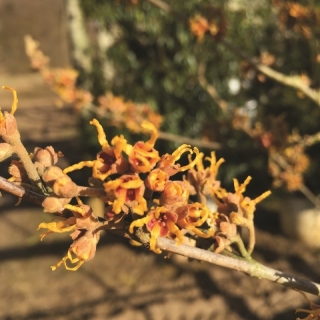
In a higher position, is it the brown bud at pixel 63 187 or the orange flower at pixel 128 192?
the orange flower at pixel 128 192

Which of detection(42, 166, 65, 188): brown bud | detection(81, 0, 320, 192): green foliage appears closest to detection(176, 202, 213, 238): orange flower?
detection(42, 166, 65, 188): brown bud

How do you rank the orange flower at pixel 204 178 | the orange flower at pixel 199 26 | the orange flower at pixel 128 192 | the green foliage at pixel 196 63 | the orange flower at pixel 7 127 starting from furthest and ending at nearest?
the green foliage at pixel 196 63, the orange flower at pixel 199 26, the orange flower at pixel 204 178, the orange flower at pixel 7 127, the orange flower at pixel 128 192

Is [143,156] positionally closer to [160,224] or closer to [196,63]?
[160,224]

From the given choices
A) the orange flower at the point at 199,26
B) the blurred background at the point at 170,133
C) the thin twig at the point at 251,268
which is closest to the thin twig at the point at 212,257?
the thin twig at the point at 251,268

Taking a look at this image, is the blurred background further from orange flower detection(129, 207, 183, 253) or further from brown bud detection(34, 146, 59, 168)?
orange flower detection(129, 207, 183, 253)

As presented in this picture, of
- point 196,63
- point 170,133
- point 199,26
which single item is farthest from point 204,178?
point 196,63

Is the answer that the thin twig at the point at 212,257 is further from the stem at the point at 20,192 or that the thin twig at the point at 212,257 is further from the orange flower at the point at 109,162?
the orange flower at the point at 109,162
